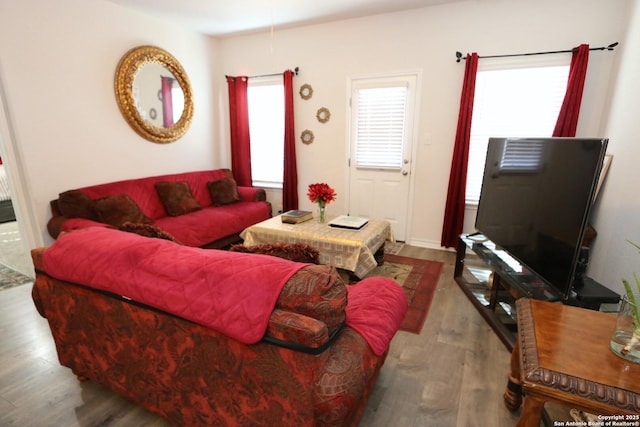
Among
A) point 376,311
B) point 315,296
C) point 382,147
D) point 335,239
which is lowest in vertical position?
point 335,239

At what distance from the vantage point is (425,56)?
353 centimetres

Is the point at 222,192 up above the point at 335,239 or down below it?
above

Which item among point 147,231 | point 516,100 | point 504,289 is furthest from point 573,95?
point 147,231

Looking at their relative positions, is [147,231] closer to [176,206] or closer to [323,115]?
[176,206]

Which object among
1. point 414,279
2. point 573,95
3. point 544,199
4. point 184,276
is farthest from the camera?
point 414,279

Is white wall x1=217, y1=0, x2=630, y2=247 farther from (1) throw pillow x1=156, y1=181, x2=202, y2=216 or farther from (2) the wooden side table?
(2) the wooden side table

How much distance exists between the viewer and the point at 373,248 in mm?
2881

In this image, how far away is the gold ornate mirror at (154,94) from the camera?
3.45 m

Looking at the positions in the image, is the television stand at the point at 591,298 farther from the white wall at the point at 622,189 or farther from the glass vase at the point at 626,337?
the glass vase at the point at 626,337

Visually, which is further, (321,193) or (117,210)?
(321,193)

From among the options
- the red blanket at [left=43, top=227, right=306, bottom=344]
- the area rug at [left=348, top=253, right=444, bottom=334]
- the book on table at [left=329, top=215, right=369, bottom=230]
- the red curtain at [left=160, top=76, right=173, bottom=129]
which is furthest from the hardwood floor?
the red curtain at [left=160, top=76, right=173, bottom=129]

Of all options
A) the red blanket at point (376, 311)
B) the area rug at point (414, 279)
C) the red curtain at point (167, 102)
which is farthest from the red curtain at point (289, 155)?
the red blanket at point (376, 311)

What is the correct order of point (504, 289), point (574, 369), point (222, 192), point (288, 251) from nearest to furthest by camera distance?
point (574, 369), point (288, 251), point (504, 289), point (222, 192)

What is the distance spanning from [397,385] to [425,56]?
331 cm
